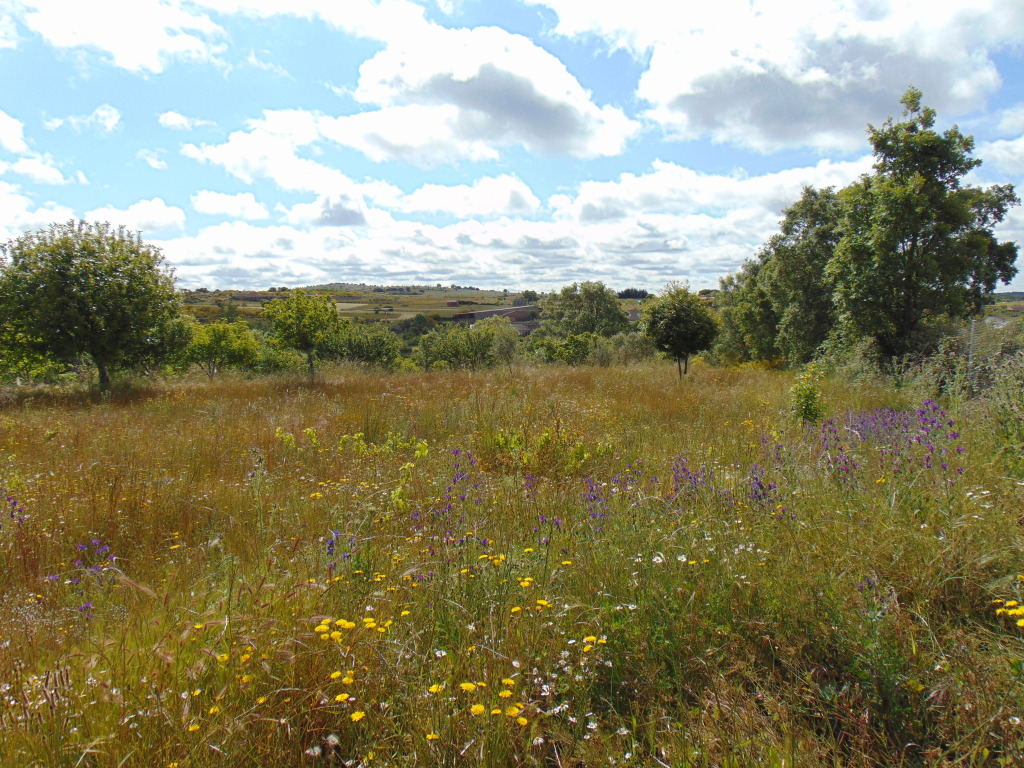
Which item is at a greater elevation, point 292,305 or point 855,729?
point 292,305

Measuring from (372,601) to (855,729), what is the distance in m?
2.09

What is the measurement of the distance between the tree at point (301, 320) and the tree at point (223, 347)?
Result: 3111 centimetres

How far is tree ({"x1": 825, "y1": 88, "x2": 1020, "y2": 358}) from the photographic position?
47.1 ft

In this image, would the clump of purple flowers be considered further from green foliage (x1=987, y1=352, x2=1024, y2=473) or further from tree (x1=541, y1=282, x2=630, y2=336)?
tree (x1=541, y1=282, x2=630, y2=336)

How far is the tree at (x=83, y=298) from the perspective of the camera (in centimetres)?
1290

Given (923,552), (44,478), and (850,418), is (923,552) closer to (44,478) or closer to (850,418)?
(850,418)

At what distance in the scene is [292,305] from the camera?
16125mm

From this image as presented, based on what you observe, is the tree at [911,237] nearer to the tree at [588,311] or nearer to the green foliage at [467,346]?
the green foliage at [467,346]

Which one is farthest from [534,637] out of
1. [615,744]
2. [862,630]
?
[862,630]

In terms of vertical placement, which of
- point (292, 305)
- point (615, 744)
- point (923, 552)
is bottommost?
point (615, 744)

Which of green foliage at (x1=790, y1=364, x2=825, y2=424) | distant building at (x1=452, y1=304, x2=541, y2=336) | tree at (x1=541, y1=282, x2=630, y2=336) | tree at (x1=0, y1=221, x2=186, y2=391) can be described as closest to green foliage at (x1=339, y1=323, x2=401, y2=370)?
tree at (x1=541, y1=282, x2=630, y2=336)

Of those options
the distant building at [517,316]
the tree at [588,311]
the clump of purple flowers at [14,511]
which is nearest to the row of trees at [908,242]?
the clump of purple flowers at [14,511]

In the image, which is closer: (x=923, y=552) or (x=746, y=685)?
(x=746, y=685)

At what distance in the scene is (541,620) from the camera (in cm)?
233
